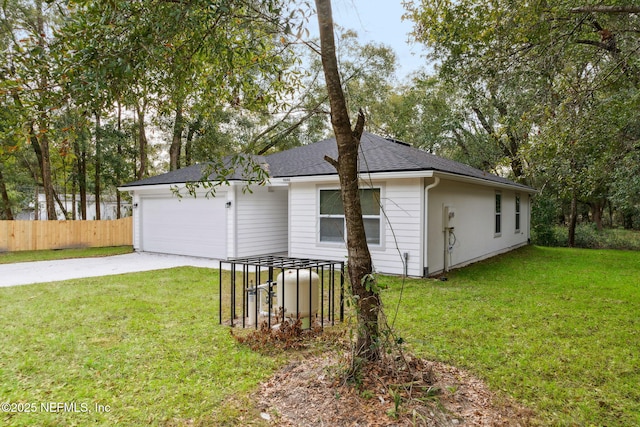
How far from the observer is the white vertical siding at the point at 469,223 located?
8750 millimetres

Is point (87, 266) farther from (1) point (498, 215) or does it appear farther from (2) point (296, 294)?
(1) point (498, 215)

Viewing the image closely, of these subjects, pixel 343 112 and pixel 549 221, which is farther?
pixel 549 221

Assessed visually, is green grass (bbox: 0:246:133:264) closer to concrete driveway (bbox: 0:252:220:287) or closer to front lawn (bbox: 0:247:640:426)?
concrete driveway (bbox: 0:252:220:287)

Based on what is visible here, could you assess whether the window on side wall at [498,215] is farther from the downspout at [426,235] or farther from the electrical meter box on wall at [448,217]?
the downspout at [426,235]

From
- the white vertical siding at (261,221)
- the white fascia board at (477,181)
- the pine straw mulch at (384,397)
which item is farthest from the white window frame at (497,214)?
the pine straw mulch at (384,397)

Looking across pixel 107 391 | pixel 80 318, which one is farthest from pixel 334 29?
pixel 80 318

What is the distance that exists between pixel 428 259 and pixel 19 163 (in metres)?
20.4

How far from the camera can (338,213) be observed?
9336 millimetres

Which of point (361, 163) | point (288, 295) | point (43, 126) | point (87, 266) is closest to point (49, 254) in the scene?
point (87, 266)

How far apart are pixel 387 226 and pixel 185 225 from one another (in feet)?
21.1

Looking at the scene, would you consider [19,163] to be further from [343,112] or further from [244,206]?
[343,112]

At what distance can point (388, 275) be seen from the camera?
869 centimetres

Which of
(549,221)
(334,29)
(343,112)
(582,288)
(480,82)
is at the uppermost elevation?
(480,82)

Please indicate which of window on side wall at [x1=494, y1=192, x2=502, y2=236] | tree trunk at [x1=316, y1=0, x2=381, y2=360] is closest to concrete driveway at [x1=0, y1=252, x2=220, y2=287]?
tree trunk at [x1=316, y1=0, x2=381, y2=360]
